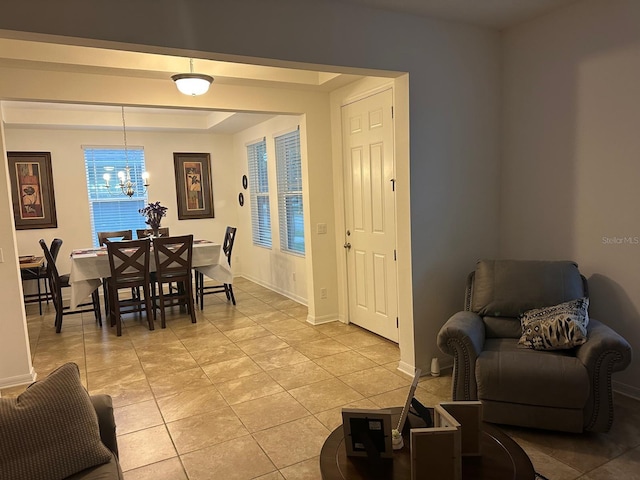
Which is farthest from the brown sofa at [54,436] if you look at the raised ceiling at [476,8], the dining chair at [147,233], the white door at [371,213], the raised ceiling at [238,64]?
the dining chair at [147,233]

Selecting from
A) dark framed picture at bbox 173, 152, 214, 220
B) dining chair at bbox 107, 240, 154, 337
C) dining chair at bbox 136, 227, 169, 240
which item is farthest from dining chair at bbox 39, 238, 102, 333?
dark framed picture at bbox 173, 152, 214, 220

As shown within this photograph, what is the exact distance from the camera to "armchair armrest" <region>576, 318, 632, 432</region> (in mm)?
2318

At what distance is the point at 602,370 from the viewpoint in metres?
2.34

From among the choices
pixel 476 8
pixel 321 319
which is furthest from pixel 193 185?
pixel 476 8

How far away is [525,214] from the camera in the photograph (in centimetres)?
350

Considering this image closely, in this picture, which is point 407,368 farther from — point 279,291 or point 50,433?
point 279,291

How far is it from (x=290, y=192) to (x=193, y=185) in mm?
2238

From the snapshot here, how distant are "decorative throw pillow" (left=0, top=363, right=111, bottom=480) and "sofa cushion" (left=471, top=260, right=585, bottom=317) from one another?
2.44m

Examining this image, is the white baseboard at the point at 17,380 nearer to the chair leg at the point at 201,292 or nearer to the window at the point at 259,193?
the chair leg at the point at 201,292

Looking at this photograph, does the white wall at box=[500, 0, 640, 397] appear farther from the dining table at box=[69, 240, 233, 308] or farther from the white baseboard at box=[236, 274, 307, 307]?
the dining table at box=[69, 240, 233, 308]

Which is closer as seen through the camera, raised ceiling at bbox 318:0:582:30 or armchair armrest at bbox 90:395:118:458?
armchair armrest at bbox 90:395:118:458

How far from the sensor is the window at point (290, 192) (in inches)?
220

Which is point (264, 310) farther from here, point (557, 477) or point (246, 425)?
point (557, 477)

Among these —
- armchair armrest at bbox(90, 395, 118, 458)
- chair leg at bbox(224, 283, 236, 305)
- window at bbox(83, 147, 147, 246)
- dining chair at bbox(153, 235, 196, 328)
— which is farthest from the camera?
window at bbox(83, 147, 147, 246)
